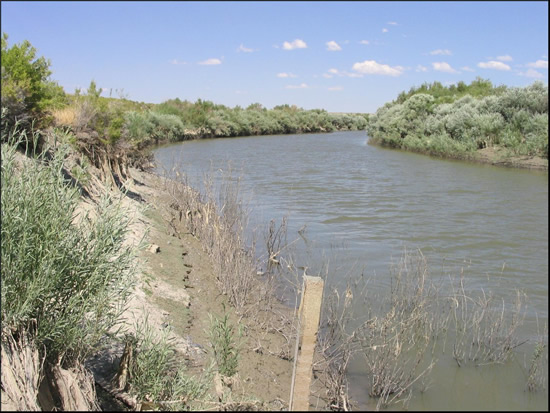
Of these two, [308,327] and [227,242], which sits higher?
[308,327]

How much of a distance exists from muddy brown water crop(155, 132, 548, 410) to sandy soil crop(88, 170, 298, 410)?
89 centimetres

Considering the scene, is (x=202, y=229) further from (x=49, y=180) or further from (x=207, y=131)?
(x=207, y=131)

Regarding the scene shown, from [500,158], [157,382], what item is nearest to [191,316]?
[157,382]

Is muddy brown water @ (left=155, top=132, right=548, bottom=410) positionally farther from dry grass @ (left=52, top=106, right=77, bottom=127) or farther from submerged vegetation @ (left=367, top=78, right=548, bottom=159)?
dry grass @ (left=52, top=106, right=77, bottom=127)

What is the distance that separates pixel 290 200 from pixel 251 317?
351 inches

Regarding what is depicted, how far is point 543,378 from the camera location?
4.56 m

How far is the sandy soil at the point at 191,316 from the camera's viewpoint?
469 centimetres

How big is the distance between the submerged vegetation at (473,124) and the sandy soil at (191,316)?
42.7 ft

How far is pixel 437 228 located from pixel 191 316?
266 inches

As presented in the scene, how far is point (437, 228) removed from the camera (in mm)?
11242

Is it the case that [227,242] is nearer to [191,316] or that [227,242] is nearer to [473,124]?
[191,316]

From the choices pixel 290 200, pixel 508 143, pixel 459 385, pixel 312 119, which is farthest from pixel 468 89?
pixel 459 385

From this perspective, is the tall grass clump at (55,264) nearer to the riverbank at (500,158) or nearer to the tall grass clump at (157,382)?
the tall grass clump at (157,382)

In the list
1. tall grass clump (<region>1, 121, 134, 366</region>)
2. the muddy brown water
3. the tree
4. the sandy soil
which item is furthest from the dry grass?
tall grass clump (<region>1, 121, 134, 366</region>)
